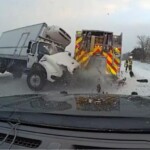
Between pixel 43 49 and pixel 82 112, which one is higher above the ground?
pixel 43 49

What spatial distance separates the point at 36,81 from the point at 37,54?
1398 millimetres

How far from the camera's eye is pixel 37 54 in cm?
1658

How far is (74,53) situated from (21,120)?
49.4 ft

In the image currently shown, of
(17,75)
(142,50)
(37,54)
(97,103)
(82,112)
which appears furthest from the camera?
(142,50)

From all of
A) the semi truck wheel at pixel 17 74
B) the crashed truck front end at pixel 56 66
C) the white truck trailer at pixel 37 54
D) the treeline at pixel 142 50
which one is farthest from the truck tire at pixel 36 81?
the treeline at pixel 142 50

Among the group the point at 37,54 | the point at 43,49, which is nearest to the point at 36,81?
the point at 37,54

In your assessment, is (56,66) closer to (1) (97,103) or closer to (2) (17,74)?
(2) (17,74)

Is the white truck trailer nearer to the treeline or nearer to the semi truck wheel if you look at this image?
the semi truck wheel

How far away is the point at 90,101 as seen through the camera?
10.6 feet

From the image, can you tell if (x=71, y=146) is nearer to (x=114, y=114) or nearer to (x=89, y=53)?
(x=114, y=114)

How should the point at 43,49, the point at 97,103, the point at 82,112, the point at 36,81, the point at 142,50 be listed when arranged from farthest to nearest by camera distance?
the point at 142,50, the point at 43,49, the point at 36,81, the point at 97,103, the point at 82,112

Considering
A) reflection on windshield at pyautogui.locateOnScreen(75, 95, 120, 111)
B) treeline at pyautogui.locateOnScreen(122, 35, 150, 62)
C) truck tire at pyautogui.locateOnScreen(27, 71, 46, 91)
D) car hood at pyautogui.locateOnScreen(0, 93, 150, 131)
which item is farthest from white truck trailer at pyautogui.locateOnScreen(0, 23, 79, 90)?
treeline at pyautogui.locateOnScreen(122, 35, 150, 62)

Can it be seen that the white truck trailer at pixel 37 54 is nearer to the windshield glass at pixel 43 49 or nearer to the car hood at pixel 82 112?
the windshield glass at pixel 43 49

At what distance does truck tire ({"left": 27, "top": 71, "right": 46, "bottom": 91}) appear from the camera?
15.6 m
